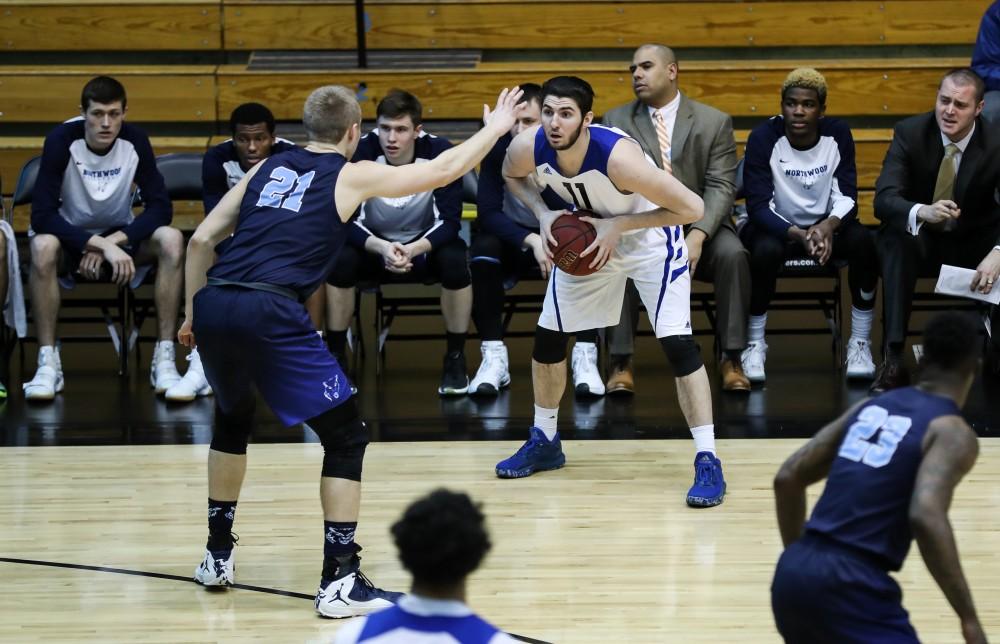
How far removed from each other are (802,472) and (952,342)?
1.33 feet

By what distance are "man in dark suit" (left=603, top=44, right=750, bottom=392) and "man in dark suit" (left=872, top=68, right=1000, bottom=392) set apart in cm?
70

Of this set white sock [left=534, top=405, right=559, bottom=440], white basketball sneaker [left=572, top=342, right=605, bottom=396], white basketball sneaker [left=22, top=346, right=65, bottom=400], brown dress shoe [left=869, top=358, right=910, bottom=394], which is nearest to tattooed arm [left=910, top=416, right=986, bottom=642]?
white sock [left=534, top=405, right=559, bottom=440]

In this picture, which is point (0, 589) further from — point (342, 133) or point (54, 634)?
point (342, 133)

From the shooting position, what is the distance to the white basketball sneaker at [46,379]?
262 inches

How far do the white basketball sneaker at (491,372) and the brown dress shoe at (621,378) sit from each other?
531 millimetres

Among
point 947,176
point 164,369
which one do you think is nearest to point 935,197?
point 947,176

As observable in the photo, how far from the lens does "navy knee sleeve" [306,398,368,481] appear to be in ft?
13.0

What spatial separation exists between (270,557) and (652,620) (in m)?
1.32

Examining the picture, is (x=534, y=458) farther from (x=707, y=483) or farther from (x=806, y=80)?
(x=806, y=80)

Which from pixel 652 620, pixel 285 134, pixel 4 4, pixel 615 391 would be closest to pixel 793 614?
pixel 652 620

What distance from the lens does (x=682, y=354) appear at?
16.8 feet

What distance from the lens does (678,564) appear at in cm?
431

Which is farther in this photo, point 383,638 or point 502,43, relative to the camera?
point 502,43

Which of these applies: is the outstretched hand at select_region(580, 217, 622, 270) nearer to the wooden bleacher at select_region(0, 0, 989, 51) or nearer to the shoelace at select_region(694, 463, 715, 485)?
the shoelace at select_region(694, 463, 715, 485)
